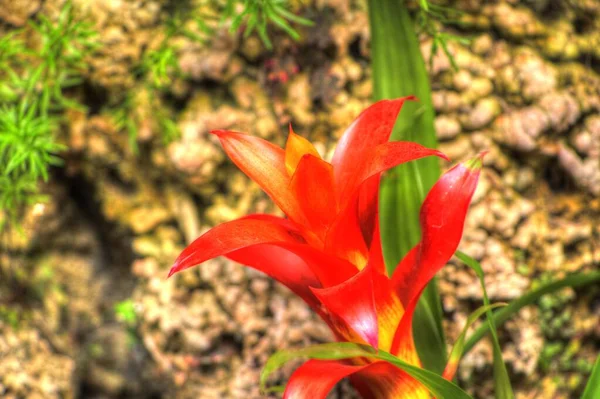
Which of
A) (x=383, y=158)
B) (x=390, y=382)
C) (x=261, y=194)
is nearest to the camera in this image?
(x=383, y=158)

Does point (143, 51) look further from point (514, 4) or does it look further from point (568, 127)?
point (568, 127)

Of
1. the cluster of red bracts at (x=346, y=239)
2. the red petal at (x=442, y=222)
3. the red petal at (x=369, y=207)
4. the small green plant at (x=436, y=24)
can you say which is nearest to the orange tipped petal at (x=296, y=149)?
the cluster of red bracts at (x=346, y=239)

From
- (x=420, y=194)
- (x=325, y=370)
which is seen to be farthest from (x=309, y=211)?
(x=420, y=194)

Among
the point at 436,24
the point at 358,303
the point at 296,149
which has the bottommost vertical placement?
the point at 358,303

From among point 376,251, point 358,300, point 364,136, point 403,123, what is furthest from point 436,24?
point 358,300

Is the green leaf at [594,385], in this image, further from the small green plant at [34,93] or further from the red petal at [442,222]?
the small green plant at [34,93]

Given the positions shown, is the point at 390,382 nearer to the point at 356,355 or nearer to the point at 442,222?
the point at 356,355

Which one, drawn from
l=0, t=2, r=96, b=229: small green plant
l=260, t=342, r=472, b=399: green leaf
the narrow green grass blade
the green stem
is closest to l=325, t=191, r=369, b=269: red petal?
l=260, t=342, r=472, b=399: green leaf
